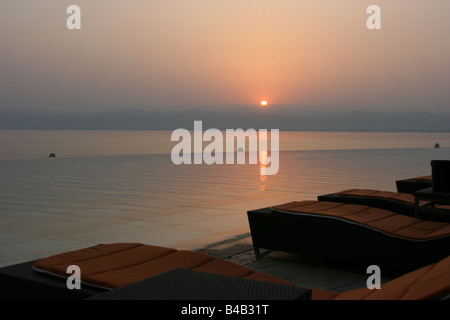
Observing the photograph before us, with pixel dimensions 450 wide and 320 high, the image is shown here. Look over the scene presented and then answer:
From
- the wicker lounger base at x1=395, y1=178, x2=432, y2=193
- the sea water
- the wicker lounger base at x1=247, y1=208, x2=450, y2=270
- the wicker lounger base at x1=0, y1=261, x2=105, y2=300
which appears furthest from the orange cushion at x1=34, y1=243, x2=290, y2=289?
the wicker lounger base at x1=395, y1=178, x2=432, y2=193

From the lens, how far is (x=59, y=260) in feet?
6.89

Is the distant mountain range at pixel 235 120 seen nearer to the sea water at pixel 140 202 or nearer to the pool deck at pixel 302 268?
the sea water at pixel 140 202

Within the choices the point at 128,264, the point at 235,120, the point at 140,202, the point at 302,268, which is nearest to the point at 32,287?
the point at 128,264

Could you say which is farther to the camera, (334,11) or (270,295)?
(334,11)

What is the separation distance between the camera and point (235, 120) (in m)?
62.4

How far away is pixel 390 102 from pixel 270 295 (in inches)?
959

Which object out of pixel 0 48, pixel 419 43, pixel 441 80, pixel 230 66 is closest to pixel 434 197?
pixel 419 43

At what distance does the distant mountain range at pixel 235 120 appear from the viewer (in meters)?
63.0

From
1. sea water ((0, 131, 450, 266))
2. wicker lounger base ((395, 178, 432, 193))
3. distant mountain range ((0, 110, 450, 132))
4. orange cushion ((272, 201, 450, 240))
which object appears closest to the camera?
orange cushion ((272, 201, 450, 240))

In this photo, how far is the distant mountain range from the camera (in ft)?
207

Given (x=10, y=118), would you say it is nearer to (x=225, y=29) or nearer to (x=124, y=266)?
(x=225, y=29)

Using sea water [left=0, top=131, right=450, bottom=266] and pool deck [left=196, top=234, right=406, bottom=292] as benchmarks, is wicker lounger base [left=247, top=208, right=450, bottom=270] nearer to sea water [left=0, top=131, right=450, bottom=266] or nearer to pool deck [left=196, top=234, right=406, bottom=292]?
pool deck [left=196, top=234, right=406, bottom=292]

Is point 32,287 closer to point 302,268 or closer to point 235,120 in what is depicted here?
point 302,268
